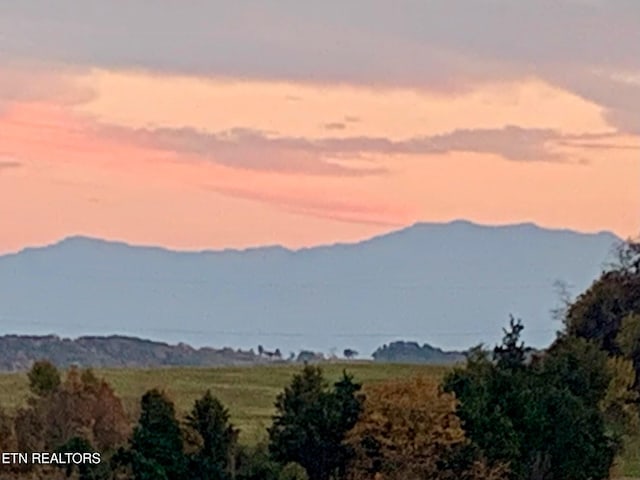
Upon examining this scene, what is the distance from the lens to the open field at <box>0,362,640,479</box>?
6431 centimetres

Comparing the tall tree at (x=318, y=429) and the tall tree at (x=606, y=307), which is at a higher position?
the tall tree at (x=606, y=307)

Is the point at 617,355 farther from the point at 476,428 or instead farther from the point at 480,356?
the point at 476,428

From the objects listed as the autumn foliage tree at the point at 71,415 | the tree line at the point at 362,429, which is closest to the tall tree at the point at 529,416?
the tree line at the point at 362,429

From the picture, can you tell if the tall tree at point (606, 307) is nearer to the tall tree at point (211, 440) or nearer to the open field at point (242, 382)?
the open field at point (242, 382)

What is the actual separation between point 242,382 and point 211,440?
2368 inches

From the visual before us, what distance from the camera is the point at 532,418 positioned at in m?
47.9

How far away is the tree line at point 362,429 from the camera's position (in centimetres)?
3888

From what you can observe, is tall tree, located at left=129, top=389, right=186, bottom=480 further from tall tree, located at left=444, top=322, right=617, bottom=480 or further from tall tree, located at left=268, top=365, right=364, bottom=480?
tall tree, located at left=444, top=322, right=617, bottom=480

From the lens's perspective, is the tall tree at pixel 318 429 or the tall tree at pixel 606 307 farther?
the tall tree at pixel 606 307

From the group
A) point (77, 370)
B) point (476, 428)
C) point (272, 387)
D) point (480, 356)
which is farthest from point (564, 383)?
point (272, 387)

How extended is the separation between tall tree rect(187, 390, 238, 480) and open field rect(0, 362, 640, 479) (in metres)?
13.8

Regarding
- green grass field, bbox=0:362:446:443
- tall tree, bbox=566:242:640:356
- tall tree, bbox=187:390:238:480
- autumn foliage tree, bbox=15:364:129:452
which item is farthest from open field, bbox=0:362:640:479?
tall tree, bbox=187:390:238:480

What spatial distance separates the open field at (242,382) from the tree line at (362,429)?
27.7 feet

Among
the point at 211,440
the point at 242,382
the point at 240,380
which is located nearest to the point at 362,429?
the point at 211,440
